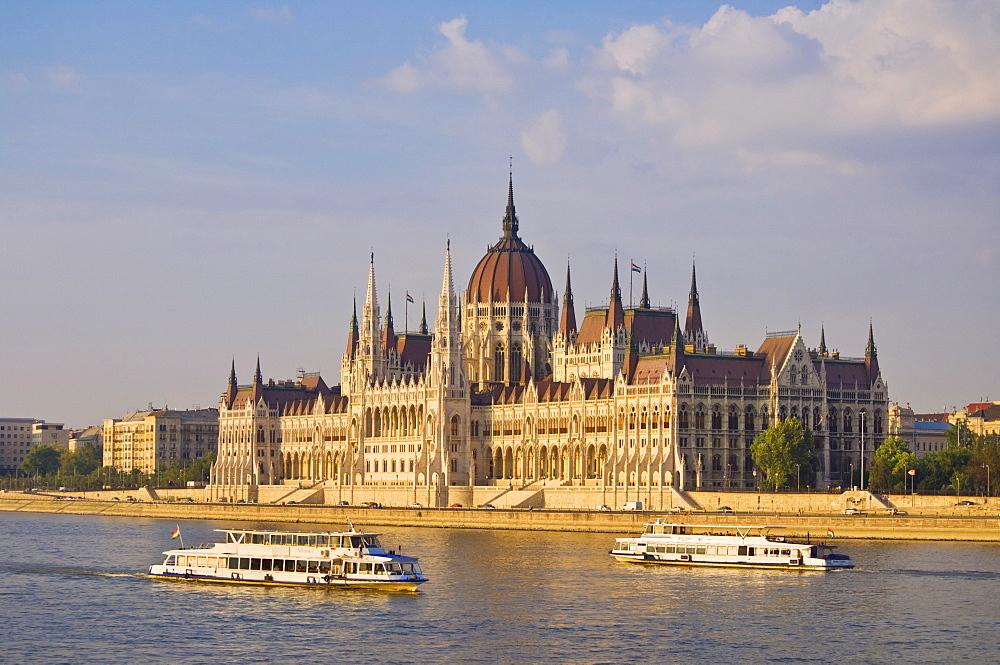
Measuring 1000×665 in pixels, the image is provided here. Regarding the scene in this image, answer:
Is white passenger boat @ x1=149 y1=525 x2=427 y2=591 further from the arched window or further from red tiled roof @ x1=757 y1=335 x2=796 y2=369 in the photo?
red tiled roof @ x1=757 y1=335 x2=796 y2=369

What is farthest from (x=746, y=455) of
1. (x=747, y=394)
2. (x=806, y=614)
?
(x=806, y=614)

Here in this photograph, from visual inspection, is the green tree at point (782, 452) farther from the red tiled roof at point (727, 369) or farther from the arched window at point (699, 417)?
the red tiled roof at point (727, 369)

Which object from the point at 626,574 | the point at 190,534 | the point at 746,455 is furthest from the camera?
the point at 746,455

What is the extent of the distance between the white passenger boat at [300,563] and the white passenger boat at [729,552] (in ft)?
69.3

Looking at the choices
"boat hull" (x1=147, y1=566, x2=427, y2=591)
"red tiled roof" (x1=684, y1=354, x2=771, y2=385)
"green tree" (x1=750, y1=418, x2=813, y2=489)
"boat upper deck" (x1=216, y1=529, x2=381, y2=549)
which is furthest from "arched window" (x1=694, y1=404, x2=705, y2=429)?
"boat hull" (x1=147, y1=566, x2=427, y2=591)

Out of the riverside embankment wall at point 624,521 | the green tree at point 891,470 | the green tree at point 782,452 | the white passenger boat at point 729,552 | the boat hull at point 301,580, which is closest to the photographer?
the boat hull at point 301,580

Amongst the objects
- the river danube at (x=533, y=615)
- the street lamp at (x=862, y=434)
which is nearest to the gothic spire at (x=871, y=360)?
the street lamp at (x=862, y=434)

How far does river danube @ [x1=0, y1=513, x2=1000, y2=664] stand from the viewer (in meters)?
82.6

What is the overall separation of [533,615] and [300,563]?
18.3m

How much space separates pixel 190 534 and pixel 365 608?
Result: 74.3m

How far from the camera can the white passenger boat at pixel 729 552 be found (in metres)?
118

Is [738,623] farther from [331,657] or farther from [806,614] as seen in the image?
[331,657]

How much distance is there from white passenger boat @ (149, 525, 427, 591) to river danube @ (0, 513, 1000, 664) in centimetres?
113

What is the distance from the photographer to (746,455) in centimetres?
18275
